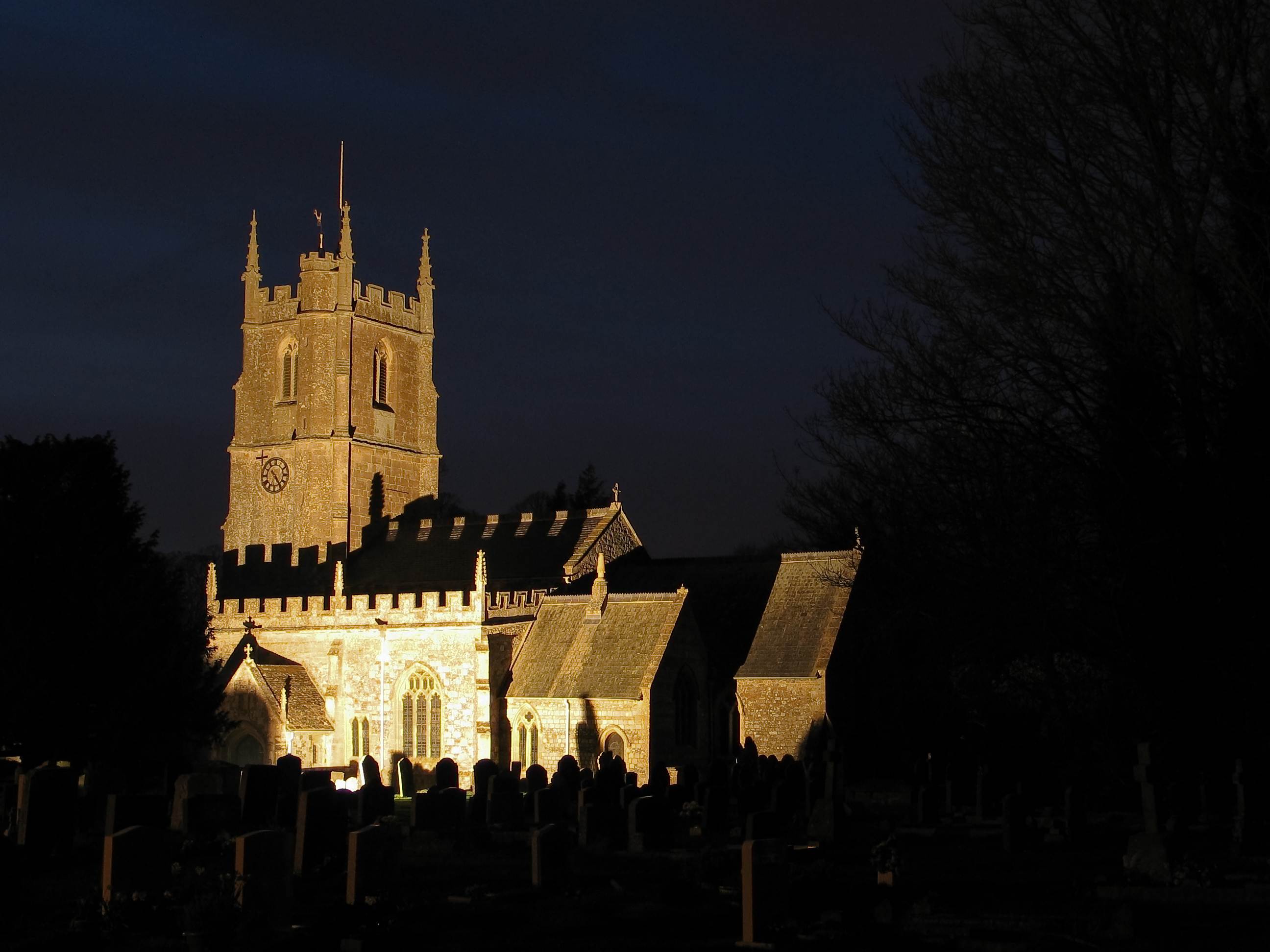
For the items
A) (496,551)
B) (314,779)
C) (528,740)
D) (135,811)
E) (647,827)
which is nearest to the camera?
(135,811)

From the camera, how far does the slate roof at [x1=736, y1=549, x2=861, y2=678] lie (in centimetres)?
3609

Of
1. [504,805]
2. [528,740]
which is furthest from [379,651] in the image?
[504,805]

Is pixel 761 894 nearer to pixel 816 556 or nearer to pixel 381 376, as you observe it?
pixel 816 556

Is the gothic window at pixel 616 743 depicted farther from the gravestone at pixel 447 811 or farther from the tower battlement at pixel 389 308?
the tower battlement at pixel 389 308

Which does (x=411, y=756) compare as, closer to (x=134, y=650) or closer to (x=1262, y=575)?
(x=134, y=650)

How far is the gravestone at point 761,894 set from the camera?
41.5ft

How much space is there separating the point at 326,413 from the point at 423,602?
9725 millimetres

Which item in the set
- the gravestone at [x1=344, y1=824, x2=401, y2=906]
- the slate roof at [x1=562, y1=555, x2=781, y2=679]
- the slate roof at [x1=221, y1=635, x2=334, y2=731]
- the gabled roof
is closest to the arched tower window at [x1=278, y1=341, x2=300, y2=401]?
the gabled roof

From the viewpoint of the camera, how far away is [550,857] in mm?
15453

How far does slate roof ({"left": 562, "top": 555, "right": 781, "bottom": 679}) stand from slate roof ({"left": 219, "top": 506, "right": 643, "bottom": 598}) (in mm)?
811

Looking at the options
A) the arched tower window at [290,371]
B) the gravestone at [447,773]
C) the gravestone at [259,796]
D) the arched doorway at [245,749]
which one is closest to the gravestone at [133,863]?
the gravestone at [259,796]

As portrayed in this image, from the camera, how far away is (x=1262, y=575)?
14781 mm

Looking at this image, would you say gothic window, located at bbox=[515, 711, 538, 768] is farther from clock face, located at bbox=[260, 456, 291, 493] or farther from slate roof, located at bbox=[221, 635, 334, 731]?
clock face, located at bbox=[260, 456, 291, 493]

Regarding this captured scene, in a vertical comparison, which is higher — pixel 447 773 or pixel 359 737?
pixel 359 737
